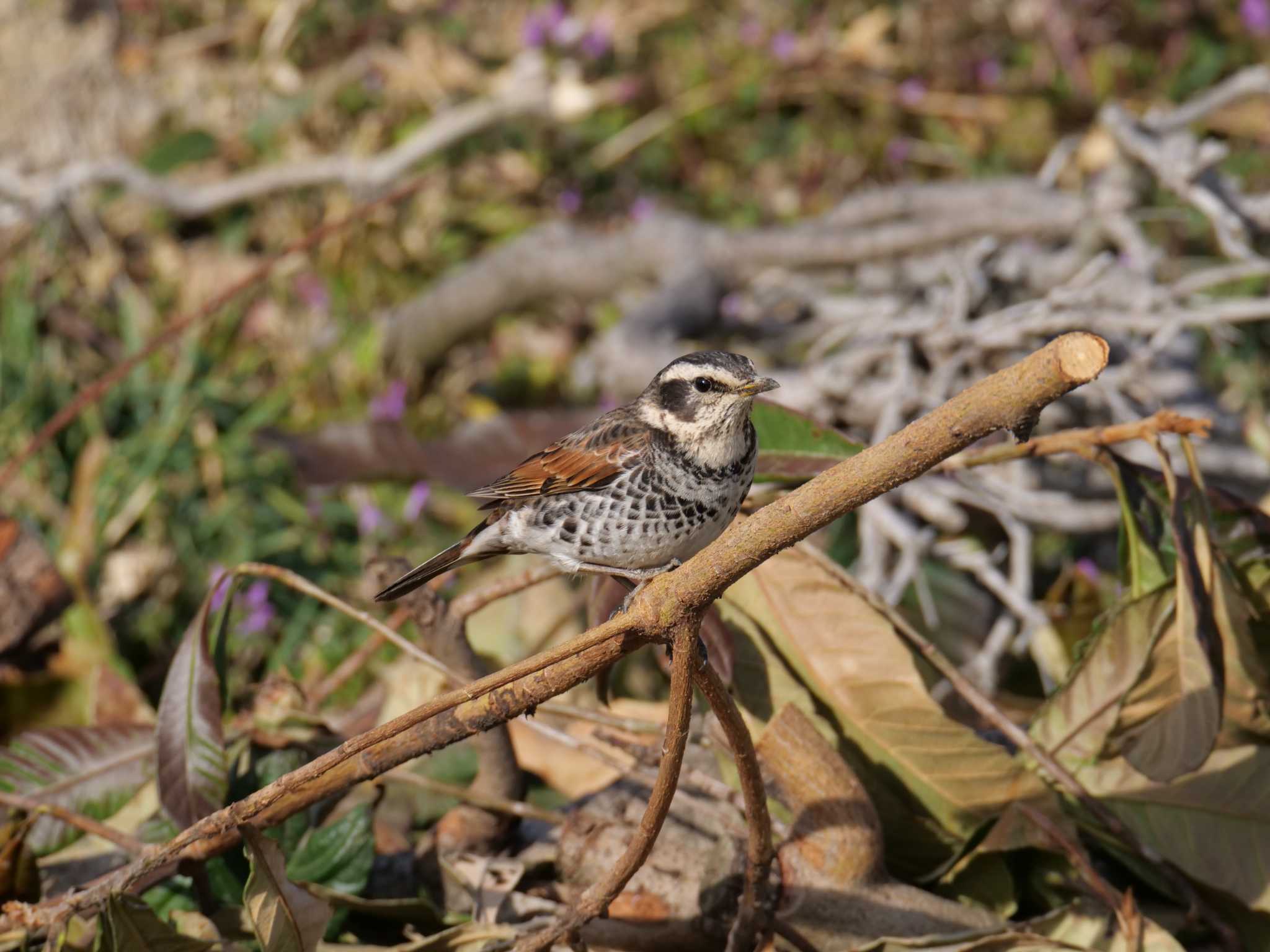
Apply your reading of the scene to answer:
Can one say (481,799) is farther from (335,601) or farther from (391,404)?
(391,404)

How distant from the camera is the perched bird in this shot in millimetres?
2709

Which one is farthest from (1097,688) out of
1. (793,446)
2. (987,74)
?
(987,74)

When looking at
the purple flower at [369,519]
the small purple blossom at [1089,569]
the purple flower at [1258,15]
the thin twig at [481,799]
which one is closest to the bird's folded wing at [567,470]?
the thin twig at [481,799]

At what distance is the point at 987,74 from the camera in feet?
23.5

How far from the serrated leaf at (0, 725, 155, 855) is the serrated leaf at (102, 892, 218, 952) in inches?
18.7

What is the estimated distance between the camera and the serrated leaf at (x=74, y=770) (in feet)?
9.89

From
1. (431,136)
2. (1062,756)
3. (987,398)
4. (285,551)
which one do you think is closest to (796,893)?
(1062,756)

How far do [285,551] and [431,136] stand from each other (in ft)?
8.17

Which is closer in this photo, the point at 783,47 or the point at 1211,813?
the point at 1211,813

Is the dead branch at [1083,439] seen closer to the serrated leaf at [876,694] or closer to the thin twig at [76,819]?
the serrated leaf at [876,694]

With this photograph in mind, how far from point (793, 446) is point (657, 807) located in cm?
107

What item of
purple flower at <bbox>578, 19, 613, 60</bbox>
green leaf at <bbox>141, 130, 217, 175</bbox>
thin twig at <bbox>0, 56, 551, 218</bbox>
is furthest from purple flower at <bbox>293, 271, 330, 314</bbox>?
purple flower at <bbox>578, 19, 613, 60</bbox>

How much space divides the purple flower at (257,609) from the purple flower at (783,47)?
155 inches

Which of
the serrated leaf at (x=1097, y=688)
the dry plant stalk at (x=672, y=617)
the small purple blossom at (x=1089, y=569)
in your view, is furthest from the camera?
the small purple blossom at (x=1089, y=569)
